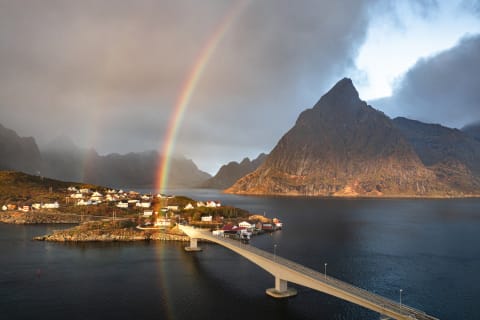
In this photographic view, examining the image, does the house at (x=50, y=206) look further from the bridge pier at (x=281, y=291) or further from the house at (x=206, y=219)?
the bridge pier at (x=281, y=291)

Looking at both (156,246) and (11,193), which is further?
(11,193)

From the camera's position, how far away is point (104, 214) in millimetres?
138250

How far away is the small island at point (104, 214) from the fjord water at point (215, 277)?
8.74 metres

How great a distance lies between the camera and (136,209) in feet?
485

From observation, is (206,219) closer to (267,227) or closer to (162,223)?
(162,223)

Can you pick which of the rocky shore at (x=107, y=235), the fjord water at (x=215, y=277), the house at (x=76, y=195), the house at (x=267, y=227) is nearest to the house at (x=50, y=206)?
the house at (x=76, y=195)

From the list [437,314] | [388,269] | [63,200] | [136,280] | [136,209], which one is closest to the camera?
[437,314]

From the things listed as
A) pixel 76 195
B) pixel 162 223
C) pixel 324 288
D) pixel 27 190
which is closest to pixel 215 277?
pixel 324 288

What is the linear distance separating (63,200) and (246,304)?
139888 millimetres

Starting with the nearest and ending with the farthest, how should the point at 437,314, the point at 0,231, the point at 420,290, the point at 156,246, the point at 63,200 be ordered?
the point at 437,314, the point at 420,290, the point at 156,246, the point at 0,231, the point at 63,200

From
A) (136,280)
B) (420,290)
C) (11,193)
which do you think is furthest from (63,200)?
(420,290)

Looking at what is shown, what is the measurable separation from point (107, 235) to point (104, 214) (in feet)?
135

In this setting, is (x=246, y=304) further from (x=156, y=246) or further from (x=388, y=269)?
(x=156, y=246)

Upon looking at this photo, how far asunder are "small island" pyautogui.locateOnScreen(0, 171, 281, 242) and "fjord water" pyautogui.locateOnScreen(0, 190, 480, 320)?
28.7 feet
